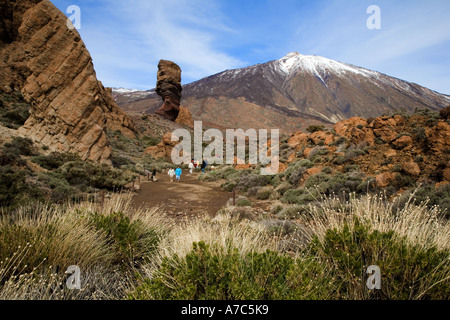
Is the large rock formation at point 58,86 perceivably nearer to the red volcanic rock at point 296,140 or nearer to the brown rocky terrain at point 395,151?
the brown rocky terrain at point 395,151

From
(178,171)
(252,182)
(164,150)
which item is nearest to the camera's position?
(252,182)

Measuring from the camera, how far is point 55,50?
579 inches

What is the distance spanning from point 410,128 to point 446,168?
5333 mm

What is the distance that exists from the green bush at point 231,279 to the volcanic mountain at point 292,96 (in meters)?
67.3

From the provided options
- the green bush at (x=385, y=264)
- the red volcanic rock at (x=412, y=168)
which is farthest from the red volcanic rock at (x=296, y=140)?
the green bush at (x=385, y=264)

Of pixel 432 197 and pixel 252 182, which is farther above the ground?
pixel 252 182

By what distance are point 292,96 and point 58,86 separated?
116 meters

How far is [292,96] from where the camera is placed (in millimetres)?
119188

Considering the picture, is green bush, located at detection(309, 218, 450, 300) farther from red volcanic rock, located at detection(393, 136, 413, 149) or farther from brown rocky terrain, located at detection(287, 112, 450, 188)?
red volcanic rock, located at detection(393, 136, 413, 149)

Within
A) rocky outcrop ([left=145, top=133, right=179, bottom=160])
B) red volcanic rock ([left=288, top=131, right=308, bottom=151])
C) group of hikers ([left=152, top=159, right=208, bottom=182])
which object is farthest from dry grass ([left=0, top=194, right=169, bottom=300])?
rocky outcrop ([left=145, top=133, right=179, bottom=160])

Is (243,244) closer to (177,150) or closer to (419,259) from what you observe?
(419,259)

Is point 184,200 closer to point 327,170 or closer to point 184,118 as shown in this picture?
point 327,170

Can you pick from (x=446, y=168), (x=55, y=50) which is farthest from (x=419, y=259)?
(x=55, y=50)

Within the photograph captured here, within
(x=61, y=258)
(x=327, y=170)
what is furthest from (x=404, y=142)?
(x=61, y=258)
